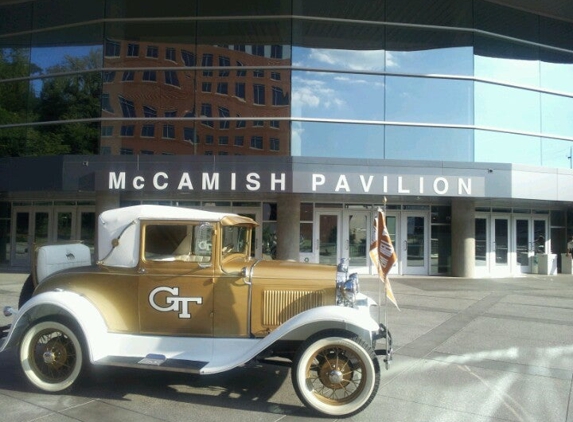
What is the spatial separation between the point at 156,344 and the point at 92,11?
15206 millimetres

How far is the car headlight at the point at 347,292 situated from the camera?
5.04 m

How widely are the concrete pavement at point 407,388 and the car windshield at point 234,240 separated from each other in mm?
1403

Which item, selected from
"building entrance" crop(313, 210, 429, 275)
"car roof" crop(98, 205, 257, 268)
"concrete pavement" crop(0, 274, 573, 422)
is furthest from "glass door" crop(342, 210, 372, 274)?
"car roof" crop(98, 205, 257, 268)

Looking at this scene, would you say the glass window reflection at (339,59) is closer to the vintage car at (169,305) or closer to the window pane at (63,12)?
the window pane at (63,12)

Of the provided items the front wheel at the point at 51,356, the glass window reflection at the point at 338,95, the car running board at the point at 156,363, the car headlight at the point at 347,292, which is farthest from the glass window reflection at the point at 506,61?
the front wheel at the point at 51,356

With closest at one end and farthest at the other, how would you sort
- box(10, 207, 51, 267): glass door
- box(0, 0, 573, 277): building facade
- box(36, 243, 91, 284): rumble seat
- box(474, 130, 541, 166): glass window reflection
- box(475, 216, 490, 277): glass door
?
box(36, 243, 91, 284): rumble seat < box(0, 0, 573, 277): building facade < box(474, 130, 541, 166): glass window reflection < box(475, 216, 490, 277): glass door < box(10, 207, 51, 267): glass door

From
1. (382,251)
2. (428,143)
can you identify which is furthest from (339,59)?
(382,251)

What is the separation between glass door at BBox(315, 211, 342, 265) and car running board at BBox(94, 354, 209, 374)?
12.5m

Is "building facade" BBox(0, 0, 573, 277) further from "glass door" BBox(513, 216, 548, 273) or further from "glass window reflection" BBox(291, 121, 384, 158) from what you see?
"glass door" BBox(513, 216, 548, 273)

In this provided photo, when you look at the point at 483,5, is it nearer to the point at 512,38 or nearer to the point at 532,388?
the point at 512,38

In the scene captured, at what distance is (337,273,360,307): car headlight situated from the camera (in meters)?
5.04

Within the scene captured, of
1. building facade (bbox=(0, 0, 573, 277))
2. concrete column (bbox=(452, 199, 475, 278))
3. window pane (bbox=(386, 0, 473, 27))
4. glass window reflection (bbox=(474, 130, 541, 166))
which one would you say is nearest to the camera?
building facade (bbox=(0, 0, 573, 277))

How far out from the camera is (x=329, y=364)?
15.8ft

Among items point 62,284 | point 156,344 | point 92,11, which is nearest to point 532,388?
point 156,344
